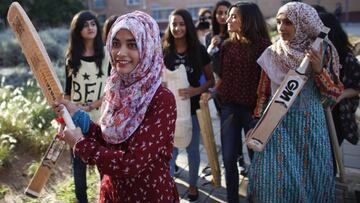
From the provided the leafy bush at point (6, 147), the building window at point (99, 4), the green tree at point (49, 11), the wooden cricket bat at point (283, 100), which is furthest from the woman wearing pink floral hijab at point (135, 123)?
the building window at point (99, 4)

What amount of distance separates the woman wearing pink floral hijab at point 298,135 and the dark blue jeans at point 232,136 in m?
0.50

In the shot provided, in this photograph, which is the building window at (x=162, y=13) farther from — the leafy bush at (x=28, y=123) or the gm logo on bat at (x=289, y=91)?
the gm logo on bat at (x=289, y=91)

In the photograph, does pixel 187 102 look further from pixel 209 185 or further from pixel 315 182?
pixel 315 182

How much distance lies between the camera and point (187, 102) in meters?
3.52

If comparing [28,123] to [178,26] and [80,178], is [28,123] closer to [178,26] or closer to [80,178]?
[80,178]

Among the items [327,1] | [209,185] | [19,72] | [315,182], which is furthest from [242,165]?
[327,1]

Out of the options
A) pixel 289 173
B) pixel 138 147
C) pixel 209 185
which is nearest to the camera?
pixel 138 147

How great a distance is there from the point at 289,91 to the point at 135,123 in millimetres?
1129

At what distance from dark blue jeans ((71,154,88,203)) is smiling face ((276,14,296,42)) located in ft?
6.39

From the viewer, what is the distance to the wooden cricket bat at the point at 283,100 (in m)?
2.40

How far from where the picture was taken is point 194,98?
11.9 feet

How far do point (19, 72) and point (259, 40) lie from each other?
314 inches

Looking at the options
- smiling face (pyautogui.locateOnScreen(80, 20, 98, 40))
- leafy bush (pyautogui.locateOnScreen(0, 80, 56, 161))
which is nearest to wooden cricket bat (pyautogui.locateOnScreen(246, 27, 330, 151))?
smiling face (pyautogui.locateOnScreen(80, 20, 98, 40))

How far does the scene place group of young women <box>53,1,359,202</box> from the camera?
5.84ft
